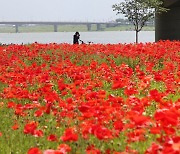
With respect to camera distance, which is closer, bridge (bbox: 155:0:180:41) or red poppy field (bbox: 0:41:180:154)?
red poppy field (bbox: 0:41:180:154)

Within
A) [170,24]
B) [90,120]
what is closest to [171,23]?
[170,24]

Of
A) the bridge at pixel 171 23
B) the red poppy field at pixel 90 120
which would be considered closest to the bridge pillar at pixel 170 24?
the bridge at pixel 171 23

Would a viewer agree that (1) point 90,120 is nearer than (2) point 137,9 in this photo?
Yes

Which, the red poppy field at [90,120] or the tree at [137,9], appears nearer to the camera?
the red poppy field at [90,120]

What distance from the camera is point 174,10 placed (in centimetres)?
4047

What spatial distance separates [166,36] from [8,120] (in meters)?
35.6

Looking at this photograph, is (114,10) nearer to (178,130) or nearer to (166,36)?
(166,36)

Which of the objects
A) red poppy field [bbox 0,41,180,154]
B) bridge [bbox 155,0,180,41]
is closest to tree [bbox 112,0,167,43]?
bridge [bbox 155,0,180,41]

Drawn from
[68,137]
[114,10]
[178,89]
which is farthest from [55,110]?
[114,10]

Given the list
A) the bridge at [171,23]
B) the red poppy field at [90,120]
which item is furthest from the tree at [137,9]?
the red poppy field at [90,120]

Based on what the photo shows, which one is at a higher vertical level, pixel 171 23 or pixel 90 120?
pixel 171 23

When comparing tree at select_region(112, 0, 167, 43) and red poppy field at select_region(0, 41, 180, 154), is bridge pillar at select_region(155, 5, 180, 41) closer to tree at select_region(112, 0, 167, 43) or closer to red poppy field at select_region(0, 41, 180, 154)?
tree at select_region(112, 0, 167, 43)

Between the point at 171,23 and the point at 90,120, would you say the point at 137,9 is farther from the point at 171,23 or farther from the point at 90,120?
the point at 90,120

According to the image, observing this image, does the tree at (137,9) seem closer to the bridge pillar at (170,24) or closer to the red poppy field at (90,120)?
the bridge pillar at (170,24)
